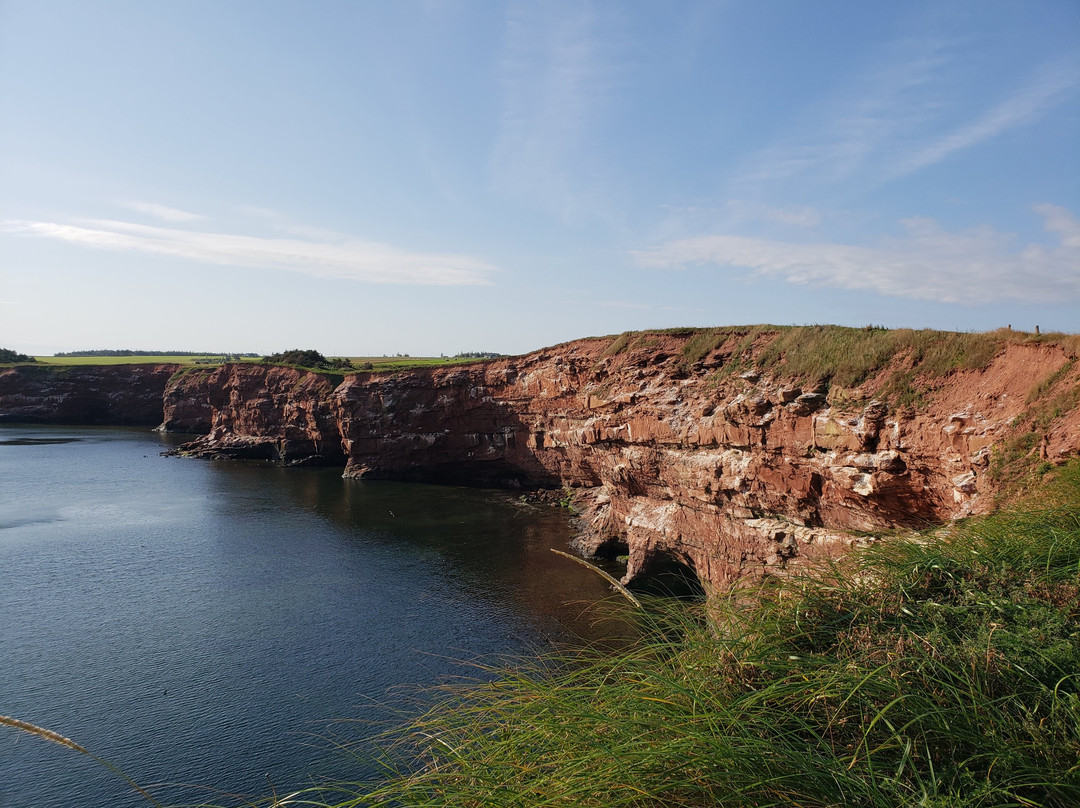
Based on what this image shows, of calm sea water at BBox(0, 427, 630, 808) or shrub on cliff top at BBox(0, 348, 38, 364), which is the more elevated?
shrub on cliff top at BBox(0, 348, 38, 364)

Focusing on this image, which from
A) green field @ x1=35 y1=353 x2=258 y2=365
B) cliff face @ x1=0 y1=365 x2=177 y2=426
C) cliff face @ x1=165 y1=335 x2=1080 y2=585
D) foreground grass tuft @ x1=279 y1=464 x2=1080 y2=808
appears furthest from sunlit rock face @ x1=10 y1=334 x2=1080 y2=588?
cliff face @ x1=0 y1=365 x2=177 y2=426

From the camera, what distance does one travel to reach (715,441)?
83.9ft

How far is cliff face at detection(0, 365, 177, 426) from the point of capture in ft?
306

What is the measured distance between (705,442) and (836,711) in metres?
22.8

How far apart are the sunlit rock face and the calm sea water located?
4.86m

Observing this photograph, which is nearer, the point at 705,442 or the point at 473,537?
the point at 705,442

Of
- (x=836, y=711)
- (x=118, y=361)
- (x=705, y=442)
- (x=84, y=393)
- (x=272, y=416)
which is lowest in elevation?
(x=272, y=416)

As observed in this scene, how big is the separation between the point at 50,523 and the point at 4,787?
30.9 m

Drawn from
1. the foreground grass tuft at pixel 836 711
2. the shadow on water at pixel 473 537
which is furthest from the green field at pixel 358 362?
the foreground grass tuft at pixel 836 711

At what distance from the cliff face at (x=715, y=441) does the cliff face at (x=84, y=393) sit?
58.3 metres

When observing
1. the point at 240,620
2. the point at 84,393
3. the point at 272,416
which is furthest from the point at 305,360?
the point at 240,620

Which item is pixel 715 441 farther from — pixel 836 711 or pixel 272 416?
pixel 272 416

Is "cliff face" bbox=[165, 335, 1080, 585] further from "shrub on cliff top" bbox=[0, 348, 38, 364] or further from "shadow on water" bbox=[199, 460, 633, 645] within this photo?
"shrub on cliff top" bbox=[0, 348, 38, 364]

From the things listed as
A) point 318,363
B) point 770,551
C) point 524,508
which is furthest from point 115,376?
point 770,551
